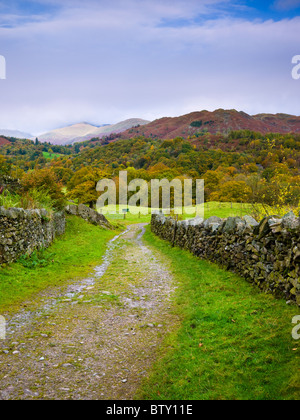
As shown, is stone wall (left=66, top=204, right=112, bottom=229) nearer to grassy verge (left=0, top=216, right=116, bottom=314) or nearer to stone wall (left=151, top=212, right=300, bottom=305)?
grassy verge (left=0, top=216, right=116, bottom=314)

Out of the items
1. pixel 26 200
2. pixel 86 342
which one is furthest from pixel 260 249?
pixel 26 200

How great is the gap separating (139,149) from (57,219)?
13150cm

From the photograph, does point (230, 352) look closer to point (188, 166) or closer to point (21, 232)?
point (21, 232)

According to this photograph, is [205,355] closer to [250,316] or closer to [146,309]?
[250,316]

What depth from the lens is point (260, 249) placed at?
771 cm

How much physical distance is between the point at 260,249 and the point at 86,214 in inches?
834

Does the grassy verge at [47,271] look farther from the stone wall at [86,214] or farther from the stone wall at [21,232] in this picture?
the stone wall at [86,214]

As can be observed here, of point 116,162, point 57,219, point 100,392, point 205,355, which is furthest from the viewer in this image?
point 116,162

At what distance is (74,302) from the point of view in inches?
303

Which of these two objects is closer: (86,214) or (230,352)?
(230,352)

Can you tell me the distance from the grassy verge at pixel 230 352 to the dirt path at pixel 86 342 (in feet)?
1.39

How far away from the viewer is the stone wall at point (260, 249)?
616 centimetres

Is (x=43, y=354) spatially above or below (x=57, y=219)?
below

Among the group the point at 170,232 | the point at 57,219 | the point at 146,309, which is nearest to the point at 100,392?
the point at 146,309
